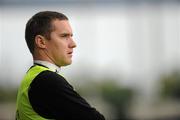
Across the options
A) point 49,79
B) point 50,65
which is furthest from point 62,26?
point 49,79

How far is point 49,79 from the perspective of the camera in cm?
438

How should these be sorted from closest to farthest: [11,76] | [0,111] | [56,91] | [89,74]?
[56,91] < [0,111] < [11,76] < [89,74]

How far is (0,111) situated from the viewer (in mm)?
30297

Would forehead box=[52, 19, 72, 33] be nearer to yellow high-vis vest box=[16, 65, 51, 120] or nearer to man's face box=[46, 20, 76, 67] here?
man's face box=[46, 20, 76, 67]

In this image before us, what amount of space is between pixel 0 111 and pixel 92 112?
86.0 feet

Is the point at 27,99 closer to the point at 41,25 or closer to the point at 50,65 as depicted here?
the point at 50,65

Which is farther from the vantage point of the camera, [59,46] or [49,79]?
[59,46]

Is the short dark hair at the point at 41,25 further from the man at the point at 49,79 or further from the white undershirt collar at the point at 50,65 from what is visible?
the white undershirt collar at the point at 50,65

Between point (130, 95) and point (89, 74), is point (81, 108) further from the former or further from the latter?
point (89, 74)

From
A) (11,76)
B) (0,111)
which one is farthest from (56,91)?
(11,76)

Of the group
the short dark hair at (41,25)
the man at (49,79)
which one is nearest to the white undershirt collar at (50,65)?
the man at (49,79)

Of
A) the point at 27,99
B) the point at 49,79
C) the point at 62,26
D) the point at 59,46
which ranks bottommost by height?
the point at 27,99

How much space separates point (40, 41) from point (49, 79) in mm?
278

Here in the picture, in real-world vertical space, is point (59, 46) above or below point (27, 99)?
above
